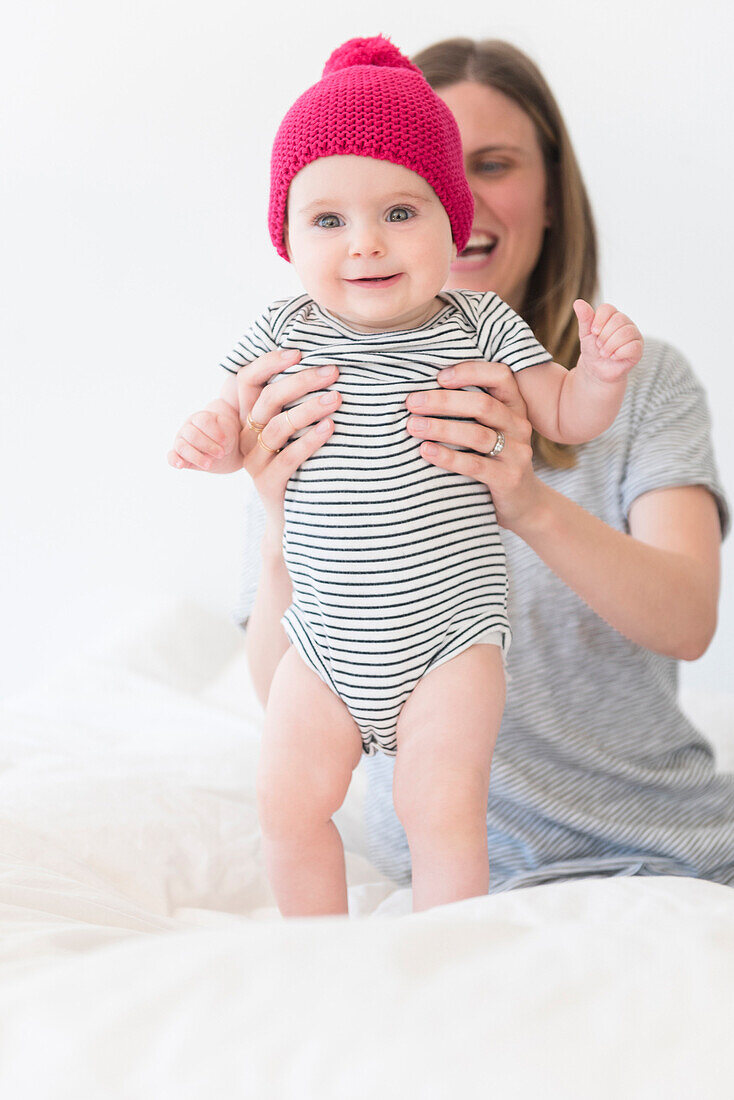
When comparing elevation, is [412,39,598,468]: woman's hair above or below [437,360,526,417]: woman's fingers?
above

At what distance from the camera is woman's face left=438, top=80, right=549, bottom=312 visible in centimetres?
137

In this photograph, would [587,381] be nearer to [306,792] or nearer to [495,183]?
[306,792]

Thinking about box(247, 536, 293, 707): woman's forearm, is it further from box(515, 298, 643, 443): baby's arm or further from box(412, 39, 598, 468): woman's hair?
box(412, 39, 598, 468): woman's hair

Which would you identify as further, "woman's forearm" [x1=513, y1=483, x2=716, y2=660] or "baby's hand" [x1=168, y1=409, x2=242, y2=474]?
"woman's forearm" [x1=513, y1=483, x2=716, y2=660]

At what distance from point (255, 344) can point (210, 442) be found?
0.40ft

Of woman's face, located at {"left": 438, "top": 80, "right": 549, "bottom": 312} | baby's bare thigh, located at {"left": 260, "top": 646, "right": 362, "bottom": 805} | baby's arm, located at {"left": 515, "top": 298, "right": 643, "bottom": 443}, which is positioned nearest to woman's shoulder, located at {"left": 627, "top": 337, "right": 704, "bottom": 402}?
woman's face, located at {"left": 438, "top": 80, "right": 549, "bottom": 312}

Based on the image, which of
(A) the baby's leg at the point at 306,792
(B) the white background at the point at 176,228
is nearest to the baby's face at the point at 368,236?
(A) the baby's leg at the point at 306,792

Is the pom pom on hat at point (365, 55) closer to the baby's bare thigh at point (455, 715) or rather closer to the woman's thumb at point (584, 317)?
the woman's thumb at point (584, 317)

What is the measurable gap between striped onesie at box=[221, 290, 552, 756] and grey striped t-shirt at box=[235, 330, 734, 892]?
0.36 metres

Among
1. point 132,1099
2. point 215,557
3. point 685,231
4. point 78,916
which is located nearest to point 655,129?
point 685,231

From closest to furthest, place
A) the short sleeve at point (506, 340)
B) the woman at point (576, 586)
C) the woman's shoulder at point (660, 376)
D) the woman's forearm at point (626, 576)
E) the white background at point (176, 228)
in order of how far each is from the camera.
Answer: the short sleeve at point (506, 340), the woman's forearm at point (626, 576), the woman at point (576, 586), the woman's shoulder at point (660, 376), the white background at point (176, 228)

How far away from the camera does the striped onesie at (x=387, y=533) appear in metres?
0.90

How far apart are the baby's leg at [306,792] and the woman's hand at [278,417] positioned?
0.65 ft

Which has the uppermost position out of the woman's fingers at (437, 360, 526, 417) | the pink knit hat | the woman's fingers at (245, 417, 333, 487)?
the pink knit hat
